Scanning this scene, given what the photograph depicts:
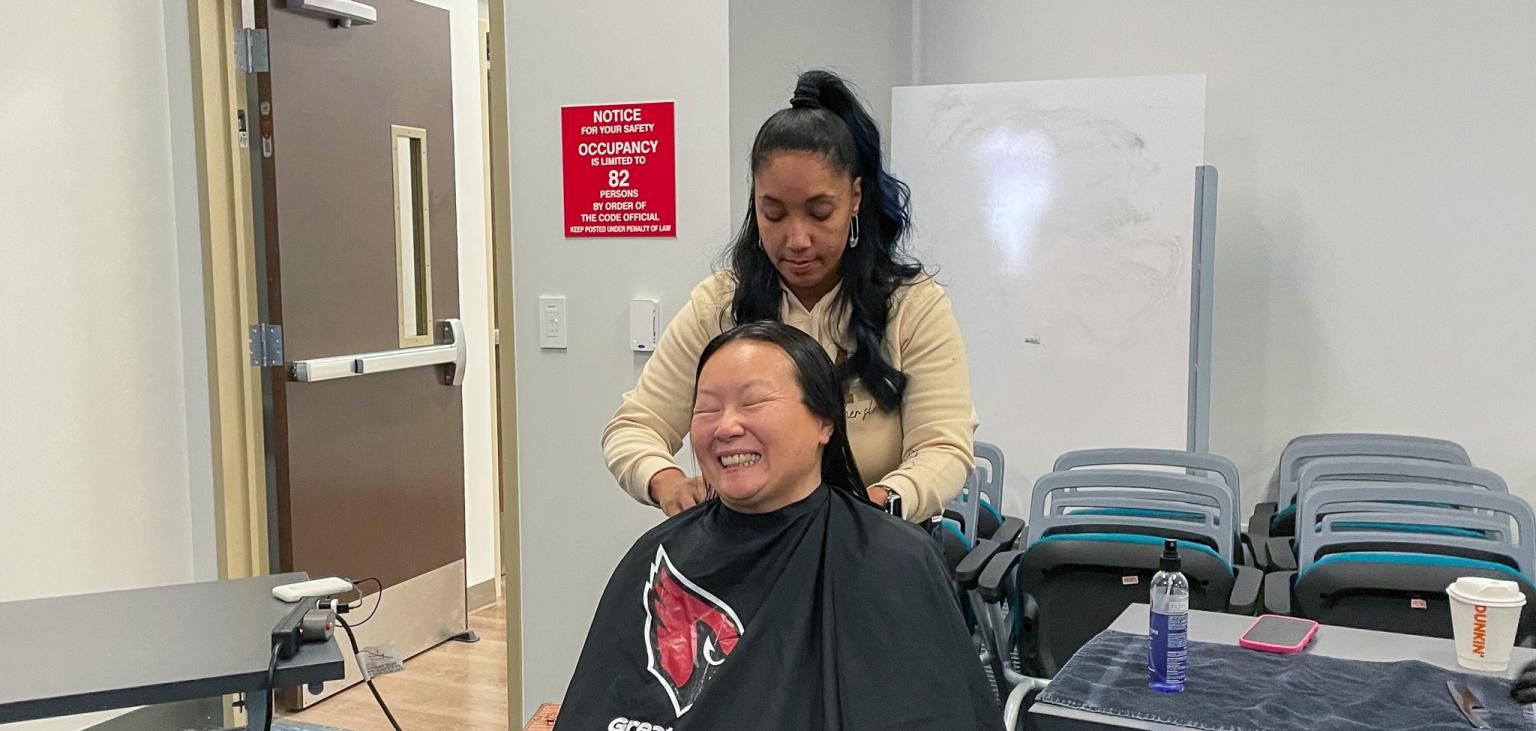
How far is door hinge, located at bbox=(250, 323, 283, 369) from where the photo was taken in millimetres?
3229

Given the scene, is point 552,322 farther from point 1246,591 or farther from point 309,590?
point 1246,591

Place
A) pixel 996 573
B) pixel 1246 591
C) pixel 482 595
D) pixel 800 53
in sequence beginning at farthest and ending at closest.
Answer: pixel 482 595
pixel 800 53
pixel 996 573
pixel 1246 591

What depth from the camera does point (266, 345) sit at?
325cm

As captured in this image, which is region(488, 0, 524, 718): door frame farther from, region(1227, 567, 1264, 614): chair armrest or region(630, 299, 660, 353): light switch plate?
region(1227, 567, 1264, 614): chair armrest

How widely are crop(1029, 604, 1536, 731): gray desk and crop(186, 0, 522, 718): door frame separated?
1.66 meters

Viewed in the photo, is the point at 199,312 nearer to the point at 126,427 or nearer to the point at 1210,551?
the point at 126,427

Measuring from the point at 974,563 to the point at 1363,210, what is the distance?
2016 mm

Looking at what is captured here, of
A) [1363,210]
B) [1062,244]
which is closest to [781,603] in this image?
[1062,244]

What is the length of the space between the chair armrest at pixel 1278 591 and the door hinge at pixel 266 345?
8.28ft

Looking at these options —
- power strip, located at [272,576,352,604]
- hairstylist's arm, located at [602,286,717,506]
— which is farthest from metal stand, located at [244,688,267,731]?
hairstylist's arm, located at [602,286,717,506]

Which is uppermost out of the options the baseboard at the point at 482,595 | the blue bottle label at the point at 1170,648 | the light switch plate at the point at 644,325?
the light switch plate at the point at 644,325

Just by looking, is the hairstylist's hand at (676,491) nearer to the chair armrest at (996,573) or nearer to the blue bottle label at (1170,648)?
the blue bottle label at (1170,648)

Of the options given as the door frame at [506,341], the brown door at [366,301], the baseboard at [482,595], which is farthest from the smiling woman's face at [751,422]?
the baseboard at [482,595]

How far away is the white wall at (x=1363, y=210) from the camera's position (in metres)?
3.74
